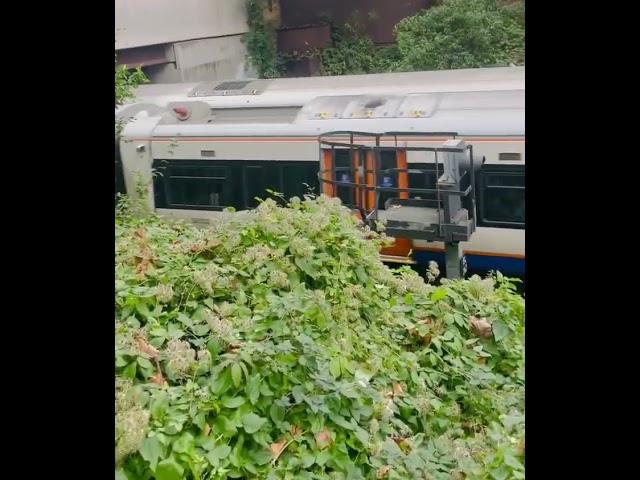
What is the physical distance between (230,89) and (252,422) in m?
5.59

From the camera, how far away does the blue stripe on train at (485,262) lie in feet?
17.3

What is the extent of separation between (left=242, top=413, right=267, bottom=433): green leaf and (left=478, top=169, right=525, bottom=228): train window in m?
3.90

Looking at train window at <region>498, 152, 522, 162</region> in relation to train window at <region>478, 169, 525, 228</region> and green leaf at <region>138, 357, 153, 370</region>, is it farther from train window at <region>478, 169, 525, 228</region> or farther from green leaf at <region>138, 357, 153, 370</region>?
green leaf at <region>138, 357, 153, 370</region>

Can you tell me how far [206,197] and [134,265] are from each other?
12.6 ft

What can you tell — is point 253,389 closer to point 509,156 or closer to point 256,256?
point 256,256

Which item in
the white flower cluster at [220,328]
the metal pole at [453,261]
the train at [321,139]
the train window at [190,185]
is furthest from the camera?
the train window at [190,185]

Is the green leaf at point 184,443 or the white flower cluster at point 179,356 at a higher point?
the white flower cluster at point 179,356

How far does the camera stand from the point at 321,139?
5.58 m

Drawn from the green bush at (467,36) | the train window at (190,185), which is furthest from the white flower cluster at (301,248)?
the green bush at (467,36)

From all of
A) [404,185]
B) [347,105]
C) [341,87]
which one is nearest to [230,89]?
[341,87]

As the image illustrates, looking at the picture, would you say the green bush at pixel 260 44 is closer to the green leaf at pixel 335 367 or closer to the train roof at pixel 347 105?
the train roof at pixel 347 105

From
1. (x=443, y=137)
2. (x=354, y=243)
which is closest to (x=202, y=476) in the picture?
(x=354, y=243)

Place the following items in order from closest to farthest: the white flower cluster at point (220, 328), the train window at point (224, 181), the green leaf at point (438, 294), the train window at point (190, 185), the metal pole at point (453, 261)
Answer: the white flower cluster at point (220, 328) < the green leaf at point (438, 294) < the metal pole at point (453, 261) < the train window at point (224, 181) < the train window at point (190, 185)
